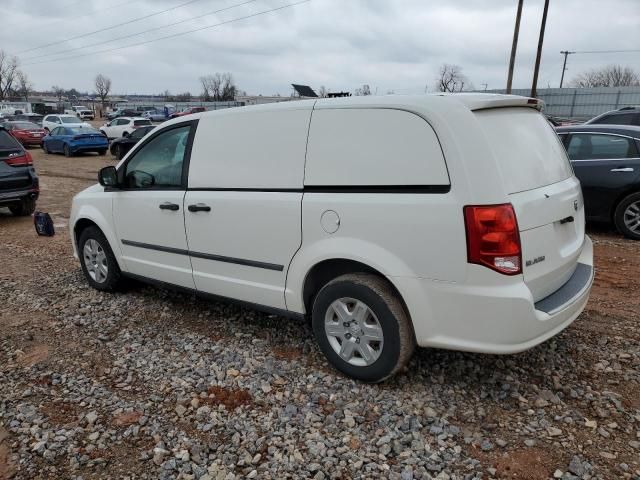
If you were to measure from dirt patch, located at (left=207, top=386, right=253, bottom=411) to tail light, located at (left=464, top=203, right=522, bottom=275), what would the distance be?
5.49 feet

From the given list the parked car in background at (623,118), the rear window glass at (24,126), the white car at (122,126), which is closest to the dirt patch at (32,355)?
the parked car in background at (623,118)

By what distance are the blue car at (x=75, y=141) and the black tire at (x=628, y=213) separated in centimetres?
2069

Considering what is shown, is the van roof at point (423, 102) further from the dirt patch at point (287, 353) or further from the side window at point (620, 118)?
the side window at point (620, 118)

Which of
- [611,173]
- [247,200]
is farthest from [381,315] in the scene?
[611,173]

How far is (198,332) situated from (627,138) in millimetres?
6504

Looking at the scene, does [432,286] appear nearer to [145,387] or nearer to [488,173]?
[488,173]

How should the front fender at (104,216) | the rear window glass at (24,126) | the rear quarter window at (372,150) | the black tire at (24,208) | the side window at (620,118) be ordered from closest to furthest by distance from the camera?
the rear quarter window at (372,150) → the front fender at (104,216) → the black tire at (24,208) → the side window at (620,118) → the rear window glass at (24,126)

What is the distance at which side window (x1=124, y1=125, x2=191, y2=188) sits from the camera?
422 cm

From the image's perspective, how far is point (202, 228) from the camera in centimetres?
397

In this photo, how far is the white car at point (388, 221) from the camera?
2.78m

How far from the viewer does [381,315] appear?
3.09 meters

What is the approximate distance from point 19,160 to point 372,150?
8.08 metres

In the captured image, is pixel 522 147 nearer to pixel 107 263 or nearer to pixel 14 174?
pixel 107 263

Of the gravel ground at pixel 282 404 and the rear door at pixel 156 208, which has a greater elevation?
the rear door at pixel 156 208
